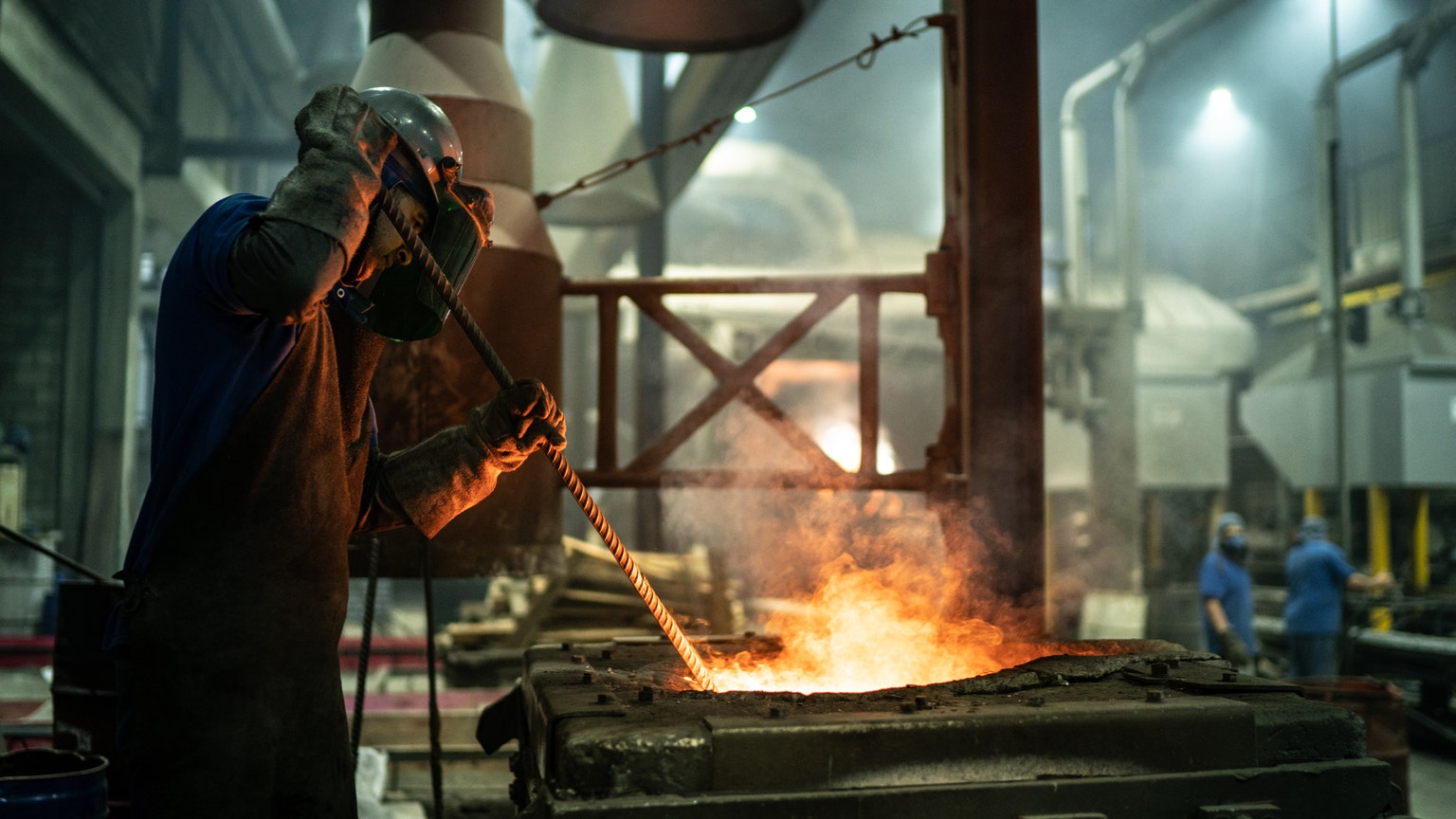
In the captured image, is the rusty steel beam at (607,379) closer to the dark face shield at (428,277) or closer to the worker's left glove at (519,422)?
the worker's left glove at (519,422)

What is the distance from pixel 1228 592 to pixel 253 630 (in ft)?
26.6

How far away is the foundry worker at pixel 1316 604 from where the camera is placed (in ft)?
26.9

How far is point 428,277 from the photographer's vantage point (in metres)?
2.20

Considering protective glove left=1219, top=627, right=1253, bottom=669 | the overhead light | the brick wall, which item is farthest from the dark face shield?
the overhead light

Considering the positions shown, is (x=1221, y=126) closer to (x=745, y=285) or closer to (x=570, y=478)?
(x=745, y=285)

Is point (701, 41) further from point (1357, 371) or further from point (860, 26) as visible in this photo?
point (860, 26)

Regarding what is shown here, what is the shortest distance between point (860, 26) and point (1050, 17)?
2.88 metres

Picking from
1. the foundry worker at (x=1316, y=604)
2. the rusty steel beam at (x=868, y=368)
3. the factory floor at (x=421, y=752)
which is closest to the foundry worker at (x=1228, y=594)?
the foundry worker at (x=1316, y=604)

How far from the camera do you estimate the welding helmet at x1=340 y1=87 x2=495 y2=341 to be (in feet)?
6.95

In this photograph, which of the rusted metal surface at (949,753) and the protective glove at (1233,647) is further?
the protective glove at (1233,647)

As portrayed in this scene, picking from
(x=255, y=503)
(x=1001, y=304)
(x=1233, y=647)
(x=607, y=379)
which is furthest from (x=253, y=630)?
(x=1233, y=647)

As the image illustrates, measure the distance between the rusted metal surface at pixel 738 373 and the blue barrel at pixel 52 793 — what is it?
195cm

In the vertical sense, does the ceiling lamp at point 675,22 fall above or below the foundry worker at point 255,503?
above

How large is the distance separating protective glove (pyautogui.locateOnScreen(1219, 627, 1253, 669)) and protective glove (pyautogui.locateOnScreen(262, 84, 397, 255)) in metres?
7.71
